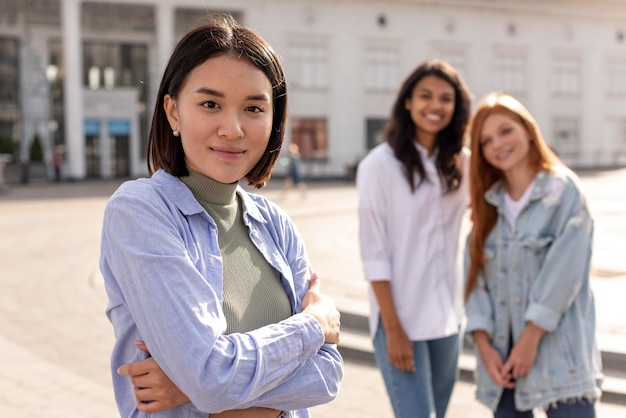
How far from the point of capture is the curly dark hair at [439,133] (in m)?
3.48

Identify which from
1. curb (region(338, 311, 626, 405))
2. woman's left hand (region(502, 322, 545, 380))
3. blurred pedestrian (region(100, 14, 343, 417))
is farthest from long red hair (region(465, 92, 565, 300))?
curb (region(338, 311, 626, 405))

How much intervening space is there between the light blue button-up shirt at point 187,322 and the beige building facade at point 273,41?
35.5m

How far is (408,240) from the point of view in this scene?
346cm

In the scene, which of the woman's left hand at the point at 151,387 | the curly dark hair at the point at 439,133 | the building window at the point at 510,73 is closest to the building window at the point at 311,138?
the building window at the point at 510,73

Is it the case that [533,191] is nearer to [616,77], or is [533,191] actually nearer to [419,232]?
[419,232]

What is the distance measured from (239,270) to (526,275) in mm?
1498

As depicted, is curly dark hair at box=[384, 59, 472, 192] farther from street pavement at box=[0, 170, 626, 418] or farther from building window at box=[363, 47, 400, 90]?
building window at box=[363, 47, 400, 90]

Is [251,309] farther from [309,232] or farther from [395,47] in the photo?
[395,47]

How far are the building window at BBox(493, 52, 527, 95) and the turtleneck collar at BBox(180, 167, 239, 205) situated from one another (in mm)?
44078

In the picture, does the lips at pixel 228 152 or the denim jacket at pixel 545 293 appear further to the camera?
the denim jacket at pixel 545 293

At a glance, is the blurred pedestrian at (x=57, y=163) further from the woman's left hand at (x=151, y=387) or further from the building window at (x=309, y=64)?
the woman's left hand at (x=151, y=387)

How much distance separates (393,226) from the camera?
137 inches

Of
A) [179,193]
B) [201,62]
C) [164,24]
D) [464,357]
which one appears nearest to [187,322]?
[179,193]

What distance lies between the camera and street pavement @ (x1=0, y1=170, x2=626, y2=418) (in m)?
5.37
